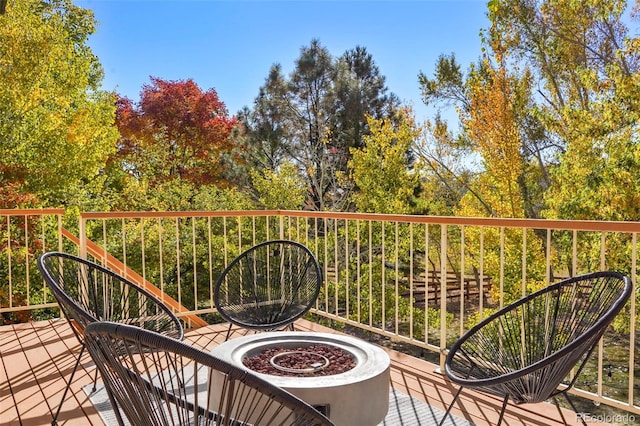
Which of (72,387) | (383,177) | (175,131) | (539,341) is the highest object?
(175,131)

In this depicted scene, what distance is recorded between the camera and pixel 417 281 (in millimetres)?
16859

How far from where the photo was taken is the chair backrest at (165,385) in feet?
3.49

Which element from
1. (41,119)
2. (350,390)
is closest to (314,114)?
(41,119)

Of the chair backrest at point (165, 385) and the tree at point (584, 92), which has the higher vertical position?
the tree at point (584, 92)

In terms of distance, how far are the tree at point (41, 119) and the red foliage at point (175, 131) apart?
3.68m

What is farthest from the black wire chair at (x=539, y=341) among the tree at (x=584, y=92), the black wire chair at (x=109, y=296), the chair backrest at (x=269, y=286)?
the tree at (x=584, y=92)

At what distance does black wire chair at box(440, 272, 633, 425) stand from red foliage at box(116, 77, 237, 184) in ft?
39.9

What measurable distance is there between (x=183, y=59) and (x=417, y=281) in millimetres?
10526

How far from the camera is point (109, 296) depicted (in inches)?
110

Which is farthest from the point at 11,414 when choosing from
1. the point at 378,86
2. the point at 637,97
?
the point at 378,86

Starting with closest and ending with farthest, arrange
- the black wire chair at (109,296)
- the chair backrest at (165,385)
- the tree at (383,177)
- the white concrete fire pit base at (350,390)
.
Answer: the chair backrest at (165,385)
the white concrete fire pit base at (350,390)
the black wire chair at (109,296)
the tree at (383,177)

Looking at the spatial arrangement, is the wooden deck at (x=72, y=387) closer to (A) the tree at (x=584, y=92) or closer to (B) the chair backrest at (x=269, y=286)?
(B) the chair backrest at (x=269, y=286)

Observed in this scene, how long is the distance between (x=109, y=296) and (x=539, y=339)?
7.41 ft

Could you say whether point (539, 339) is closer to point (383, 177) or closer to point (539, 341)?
point (539, 341)
